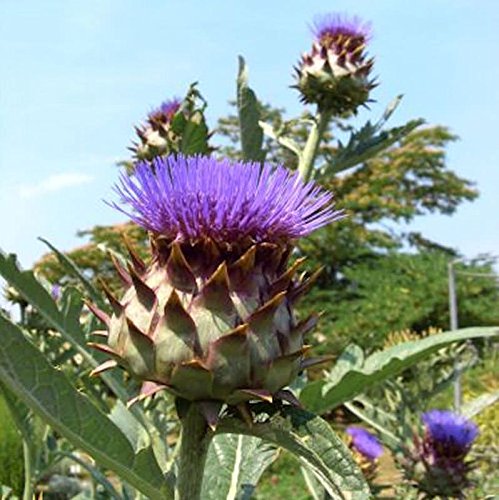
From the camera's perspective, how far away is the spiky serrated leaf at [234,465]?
136 centimetres

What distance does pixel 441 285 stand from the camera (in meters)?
12.7

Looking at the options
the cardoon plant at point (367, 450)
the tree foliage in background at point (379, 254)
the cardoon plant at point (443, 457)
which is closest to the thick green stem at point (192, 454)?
the cardoon plant at point (443, 457)

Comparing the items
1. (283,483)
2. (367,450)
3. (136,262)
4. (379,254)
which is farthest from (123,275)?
(379,254)

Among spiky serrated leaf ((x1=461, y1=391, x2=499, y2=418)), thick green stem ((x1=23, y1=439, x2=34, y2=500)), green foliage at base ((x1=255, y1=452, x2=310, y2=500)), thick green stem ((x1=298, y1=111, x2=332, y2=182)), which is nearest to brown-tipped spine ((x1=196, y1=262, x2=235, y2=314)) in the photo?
thick green stem ((x1=23, y1=439, x2=34, y2=500))

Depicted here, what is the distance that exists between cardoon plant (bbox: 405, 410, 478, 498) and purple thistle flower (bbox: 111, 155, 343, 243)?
56.3 inches

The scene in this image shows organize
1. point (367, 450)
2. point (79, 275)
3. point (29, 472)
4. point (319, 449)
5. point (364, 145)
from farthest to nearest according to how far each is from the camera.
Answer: point (367, 450)
point (364, 145)
point (29, 472)
point (79, 275)
point (319, 449)

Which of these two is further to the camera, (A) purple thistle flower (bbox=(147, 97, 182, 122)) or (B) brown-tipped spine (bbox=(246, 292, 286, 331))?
(A) purple thistle flower (bbox=(147, 97, 182, 122))

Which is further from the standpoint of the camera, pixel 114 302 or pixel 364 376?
pixel 364 376

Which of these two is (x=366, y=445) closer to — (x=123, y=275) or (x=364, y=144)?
(x=364, y=144)

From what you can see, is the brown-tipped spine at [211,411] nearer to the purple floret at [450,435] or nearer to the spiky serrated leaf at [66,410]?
the spiky serrated leaf at [66,410]

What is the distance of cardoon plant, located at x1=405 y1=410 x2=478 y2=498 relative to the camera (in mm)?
2359

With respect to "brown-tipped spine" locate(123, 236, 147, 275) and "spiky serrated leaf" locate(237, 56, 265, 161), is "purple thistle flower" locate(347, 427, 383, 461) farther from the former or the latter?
"brown-tipped spine" locate(123, 236, 147, 275)

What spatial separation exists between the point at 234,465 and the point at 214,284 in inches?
17.9

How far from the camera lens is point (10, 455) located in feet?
15.8
